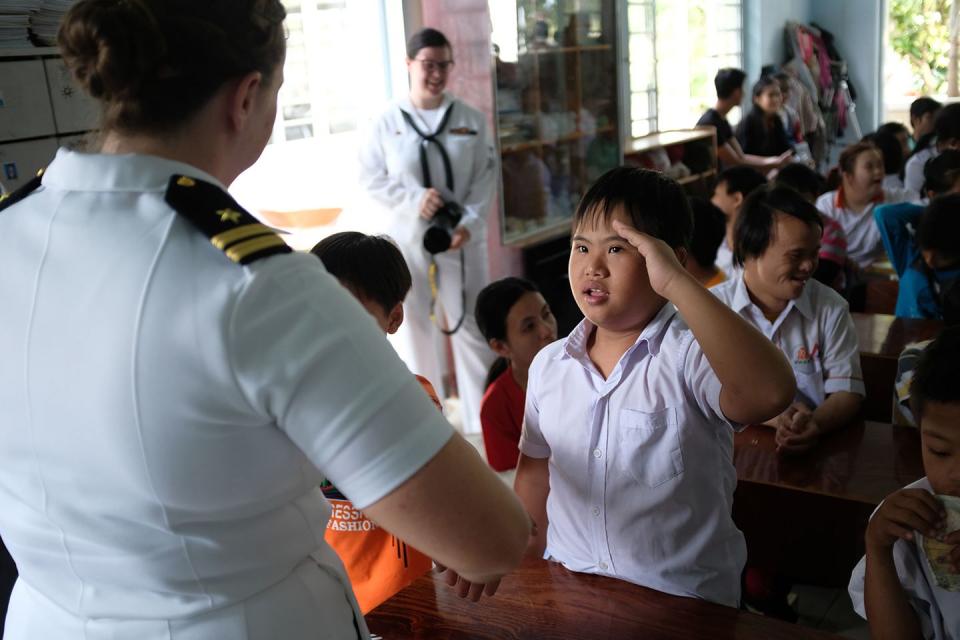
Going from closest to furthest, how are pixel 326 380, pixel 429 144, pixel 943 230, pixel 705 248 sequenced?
pixel 326 380
pixel 943 230
pixel 705 248
pixel 429 144

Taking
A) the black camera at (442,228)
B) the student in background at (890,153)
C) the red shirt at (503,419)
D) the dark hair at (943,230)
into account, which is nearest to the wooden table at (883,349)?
the dark hair at (943,230)

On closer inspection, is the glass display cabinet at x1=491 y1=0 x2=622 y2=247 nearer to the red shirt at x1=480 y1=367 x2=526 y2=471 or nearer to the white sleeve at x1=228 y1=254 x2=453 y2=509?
the red shirt at x1=480 y1=367 x2=526 y2=471

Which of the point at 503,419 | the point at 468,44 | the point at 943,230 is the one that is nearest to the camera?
the point at 503,419

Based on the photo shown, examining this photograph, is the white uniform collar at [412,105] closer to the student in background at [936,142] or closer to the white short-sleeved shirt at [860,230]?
the white short-sleeved shirt at [860,230]

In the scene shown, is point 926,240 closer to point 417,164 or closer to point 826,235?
point 826,235

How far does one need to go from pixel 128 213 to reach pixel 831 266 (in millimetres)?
3599

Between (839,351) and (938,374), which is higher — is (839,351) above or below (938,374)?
below

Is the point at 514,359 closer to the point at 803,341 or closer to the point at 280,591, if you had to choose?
the point at 803,341

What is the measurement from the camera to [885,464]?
187 centimetres

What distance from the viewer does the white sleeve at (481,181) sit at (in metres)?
4.08

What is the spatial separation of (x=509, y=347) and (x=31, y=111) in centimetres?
139

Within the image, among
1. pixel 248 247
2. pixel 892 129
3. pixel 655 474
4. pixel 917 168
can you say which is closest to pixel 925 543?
pixel 655 474

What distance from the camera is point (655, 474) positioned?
4.51 feet

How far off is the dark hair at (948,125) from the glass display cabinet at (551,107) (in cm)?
185
